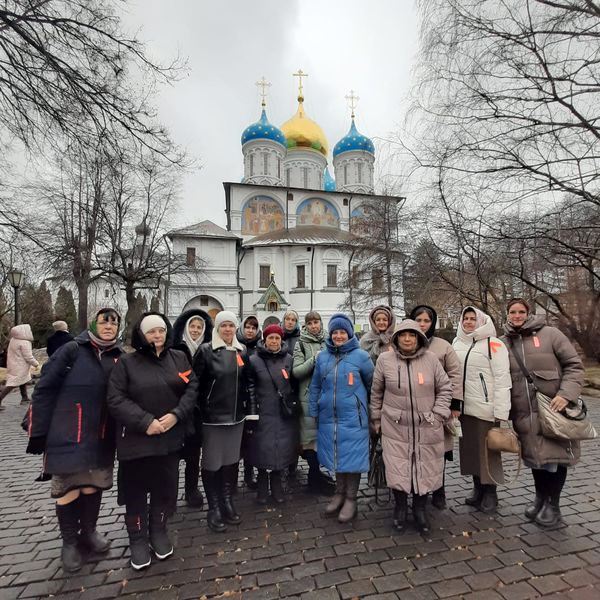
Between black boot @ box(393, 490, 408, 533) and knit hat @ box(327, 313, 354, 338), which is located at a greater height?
knit hat @ box(327, 313, 354, 338)

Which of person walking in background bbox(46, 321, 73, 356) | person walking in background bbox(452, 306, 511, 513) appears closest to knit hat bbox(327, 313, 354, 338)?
person walking in background bbox(452, 306, 511, 513)

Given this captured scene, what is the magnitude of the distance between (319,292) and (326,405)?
28.3 metres

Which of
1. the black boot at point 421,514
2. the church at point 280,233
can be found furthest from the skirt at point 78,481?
the church at point 280,233

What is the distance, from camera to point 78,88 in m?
4.15

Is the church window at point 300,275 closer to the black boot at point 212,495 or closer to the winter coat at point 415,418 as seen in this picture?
the black boot at point 212,495

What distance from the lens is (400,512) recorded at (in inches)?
128

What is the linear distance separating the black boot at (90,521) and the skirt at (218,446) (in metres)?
0.89

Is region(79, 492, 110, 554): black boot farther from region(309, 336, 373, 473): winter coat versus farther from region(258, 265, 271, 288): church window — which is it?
region(258, 265, 271, 288): church window

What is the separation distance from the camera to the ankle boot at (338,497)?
3505 millimetres

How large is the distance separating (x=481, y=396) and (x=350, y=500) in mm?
1593

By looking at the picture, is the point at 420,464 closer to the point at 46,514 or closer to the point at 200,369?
the point at 200,369

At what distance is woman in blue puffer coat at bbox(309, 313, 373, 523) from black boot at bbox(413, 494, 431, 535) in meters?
0.51

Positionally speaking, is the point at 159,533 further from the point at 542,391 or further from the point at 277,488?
the point at 542,391

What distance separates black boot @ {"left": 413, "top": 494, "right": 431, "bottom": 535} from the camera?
10.4ft
